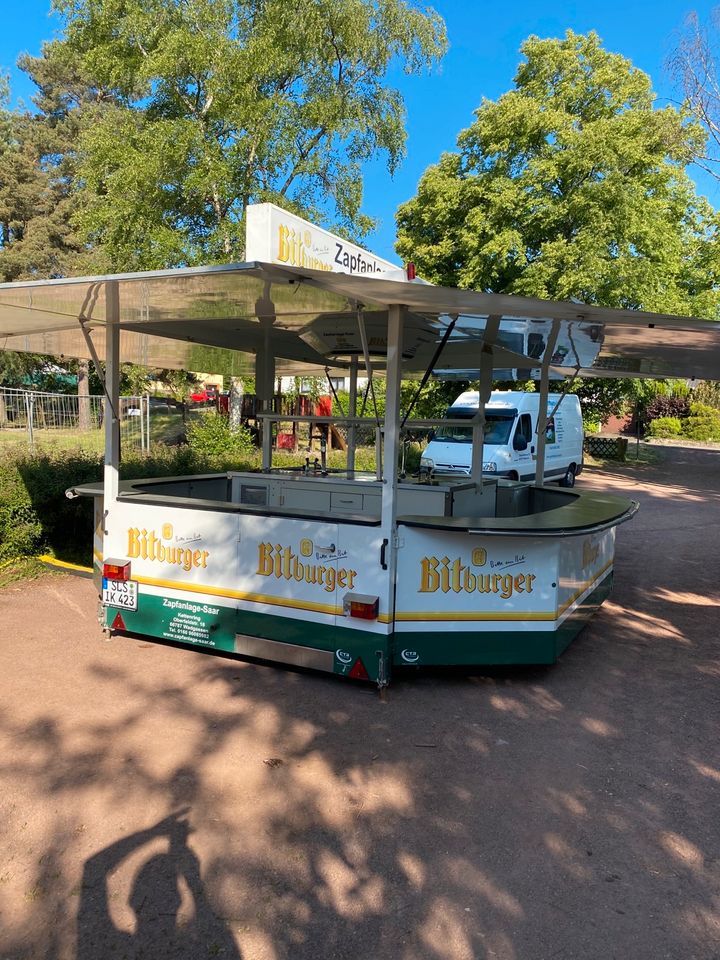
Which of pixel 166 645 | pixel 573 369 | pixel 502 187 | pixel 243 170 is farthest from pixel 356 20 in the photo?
pixel 166 645

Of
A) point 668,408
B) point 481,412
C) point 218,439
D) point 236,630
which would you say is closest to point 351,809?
point 236,630

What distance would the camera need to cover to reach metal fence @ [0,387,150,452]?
13.2 m

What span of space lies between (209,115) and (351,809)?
16.6 m

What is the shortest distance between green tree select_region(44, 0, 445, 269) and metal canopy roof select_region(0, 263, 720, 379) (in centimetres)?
816

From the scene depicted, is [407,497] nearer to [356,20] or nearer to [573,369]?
[573,369]

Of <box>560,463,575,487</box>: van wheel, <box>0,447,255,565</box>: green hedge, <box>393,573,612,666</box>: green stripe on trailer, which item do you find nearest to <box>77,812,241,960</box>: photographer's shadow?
<box>393,573,612,666</box>: green stripe on trailer

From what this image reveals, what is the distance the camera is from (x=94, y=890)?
101 inches

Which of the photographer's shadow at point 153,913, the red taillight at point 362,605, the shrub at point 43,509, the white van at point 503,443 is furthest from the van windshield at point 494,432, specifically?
the photographer's shadow at point 153,913

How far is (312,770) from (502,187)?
18.8m

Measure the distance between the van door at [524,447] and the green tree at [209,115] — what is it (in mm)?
6865

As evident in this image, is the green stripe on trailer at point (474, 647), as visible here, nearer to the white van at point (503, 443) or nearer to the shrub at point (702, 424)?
the white van at point (503, 443)

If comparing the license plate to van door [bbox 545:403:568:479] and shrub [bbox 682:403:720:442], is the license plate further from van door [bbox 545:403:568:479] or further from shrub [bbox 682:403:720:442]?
shrub [bbox 682:403:720:442]

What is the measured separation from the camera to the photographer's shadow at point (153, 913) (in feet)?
7.55

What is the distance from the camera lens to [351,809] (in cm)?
318
